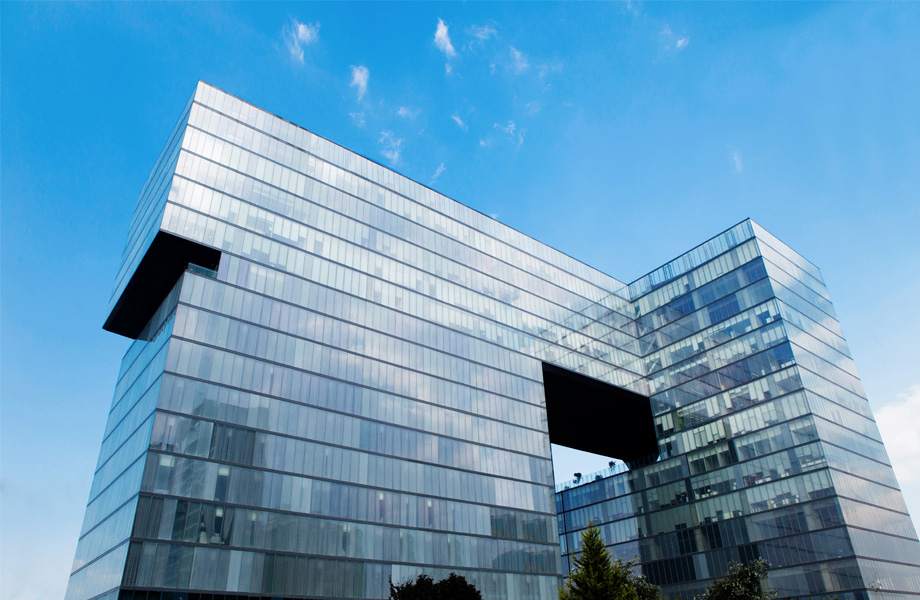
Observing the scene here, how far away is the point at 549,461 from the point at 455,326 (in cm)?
1773

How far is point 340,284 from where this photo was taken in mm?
61812

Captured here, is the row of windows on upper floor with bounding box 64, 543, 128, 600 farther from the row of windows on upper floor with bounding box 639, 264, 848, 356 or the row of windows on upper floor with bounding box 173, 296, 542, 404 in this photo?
the row of windows on upper floor with bounding box 639, 264, 848, 356

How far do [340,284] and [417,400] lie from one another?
13.4 m

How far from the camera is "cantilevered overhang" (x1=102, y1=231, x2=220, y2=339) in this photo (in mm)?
55156

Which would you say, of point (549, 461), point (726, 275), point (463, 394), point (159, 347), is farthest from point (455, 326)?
point (726, 275)

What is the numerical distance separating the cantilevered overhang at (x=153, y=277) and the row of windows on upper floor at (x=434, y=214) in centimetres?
1054

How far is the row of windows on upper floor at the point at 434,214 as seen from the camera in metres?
62.5

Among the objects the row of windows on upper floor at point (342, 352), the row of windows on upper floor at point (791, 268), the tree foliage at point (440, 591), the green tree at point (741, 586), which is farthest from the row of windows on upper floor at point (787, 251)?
the tree foliage at point (440, 591)

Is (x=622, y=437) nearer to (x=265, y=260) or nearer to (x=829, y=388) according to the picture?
(x=829, y=388)

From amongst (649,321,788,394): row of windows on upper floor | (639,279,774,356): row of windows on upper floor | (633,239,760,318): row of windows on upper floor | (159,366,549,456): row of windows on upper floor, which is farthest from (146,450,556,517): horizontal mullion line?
(633,239,760,318): row of windows on upper floor

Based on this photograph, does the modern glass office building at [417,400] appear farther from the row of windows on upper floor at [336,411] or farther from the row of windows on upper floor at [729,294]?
the row of windows on upper floor at [729,294]

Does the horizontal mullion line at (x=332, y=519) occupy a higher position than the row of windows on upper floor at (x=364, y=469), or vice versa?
the row of windows on upper floor at (x=364, y=469)

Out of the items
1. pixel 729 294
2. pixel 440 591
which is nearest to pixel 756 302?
pixel 729 294

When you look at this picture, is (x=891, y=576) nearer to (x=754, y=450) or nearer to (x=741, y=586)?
(x=754, y=450)
